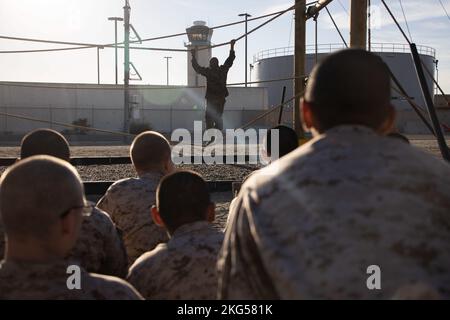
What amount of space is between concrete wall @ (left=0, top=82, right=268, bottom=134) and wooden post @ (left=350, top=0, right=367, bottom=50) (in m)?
27.1

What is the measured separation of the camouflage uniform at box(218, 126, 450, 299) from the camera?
1.40 m

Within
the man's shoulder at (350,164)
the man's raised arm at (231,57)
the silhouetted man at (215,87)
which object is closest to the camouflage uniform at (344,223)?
the man's shoulder at (350,164)

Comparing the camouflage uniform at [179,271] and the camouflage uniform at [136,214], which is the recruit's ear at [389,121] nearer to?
the camouflage uniform at [179,271]

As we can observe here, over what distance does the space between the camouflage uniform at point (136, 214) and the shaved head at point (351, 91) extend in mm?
2006

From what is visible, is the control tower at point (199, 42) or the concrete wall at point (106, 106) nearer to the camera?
the concrete wall at point (106, 106)

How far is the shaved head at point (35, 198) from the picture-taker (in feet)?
5.34

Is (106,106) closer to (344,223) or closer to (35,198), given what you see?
(35,198)

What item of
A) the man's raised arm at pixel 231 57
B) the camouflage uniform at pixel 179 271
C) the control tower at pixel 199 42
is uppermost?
the control tower at pixel 199 42

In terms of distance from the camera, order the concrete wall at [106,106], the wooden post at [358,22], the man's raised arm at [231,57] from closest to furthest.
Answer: the wooden post at [358,22], the man's raised arm at [231,57], the concrete wall at [106,106]

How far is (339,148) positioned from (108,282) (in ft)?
2.68

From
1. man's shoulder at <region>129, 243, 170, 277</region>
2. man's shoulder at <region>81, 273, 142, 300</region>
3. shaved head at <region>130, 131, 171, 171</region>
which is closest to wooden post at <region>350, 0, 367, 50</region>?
shaved head at <region>130, 131, 171, 171</region>

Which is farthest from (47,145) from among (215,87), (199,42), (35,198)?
(199,42)
